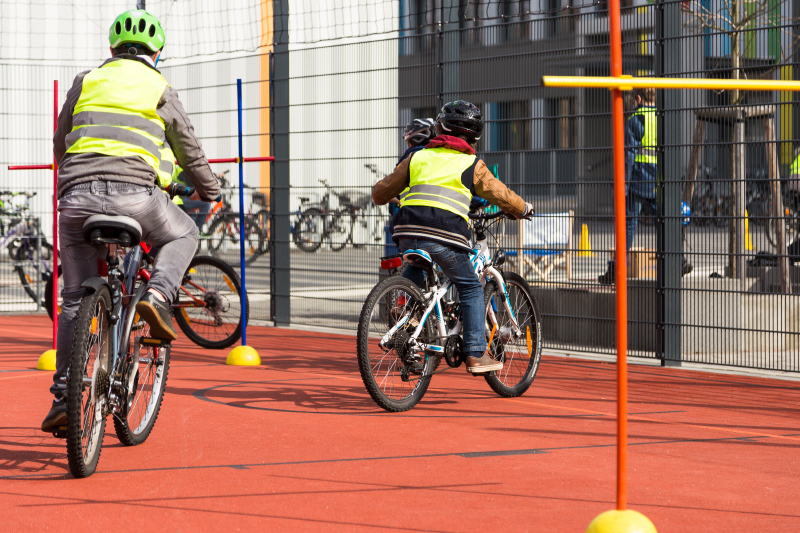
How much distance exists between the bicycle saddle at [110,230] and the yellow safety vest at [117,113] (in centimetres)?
30

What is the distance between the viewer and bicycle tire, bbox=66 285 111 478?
384 centimetres

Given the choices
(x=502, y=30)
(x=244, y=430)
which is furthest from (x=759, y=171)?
A: (x=244, y=430)

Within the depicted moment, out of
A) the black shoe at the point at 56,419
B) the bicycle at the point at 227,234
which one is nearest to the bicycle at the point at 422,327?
Result: the black shoe at the point at 56,419

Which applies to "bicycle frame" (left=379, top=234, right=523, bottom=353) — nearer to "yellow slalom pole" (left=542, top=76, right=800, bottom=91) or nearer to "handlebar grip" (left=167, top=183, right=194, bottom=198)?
"handlebar grip" (left=167, top=183, right=194, bottom=198)

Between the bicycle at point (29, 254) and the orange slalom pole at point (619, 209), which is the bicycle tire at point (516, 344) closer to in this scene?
the orange slalom pole at point (619, 209)

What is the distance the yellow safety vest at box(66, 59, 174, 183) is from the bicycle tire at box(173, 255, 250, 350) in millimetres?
3595

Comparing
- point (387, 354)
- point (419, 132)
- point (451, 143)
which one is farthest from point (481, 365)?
point (419, 132)

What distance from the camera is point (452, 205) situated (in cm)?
561

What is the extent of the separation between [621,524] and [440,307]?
9.34ft

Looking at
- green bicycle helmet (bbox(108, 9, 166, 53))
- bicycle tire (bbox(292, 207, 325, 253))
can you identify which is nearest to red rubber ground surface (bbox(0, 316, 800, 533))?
green bicycle helmet (bbox(108, 9, 166, 53))

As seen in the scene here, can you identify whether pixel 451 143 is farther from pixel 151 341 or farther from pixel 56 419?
pixel 56 419

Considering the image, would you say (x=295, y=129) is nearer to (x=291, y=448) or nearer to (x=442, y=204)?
(x=442, y=204)

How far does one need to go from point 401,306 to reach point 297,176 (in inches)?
189

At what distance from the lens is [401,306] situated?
5.56 m
